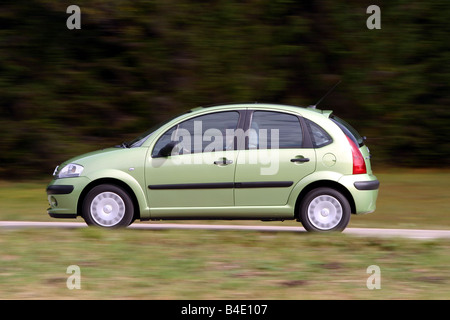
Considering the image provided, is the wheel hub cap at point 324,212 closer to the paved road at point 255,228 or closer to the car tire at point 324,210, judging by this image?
the car tire at point 324,210

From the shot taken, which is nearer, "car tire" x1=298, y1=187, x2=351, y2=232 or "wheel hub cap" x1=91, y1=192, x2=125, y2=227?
"car tire" x1=298, y1=187, x2=351, y2=232

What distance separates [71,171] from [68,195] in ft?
0.95

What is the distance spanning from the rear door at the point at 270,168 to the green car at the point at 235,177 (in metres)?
0.01

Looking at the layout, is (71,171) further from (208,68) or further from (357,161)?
(208,68)

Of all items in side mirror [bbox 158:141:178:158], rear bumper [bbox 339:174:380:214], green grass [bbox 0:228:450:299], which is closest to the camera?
green grass [bbox 0:228:450:299]

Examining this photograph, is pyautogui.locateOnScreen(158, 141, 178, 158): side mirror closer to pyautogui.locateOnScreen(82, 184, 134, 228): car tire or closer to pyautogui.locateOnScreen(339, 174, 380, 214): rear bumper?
pyautogui.locateOnScreen(82, 184, 134, 228): car tire

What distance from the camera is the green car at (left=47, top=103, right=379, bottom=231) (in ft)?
29.6

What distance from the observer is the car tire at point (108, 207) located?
9117 millimetres

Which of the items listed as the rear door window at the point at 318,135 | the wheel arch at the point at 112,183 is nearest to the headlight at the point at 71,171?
the wheel arch at the point at 112,183

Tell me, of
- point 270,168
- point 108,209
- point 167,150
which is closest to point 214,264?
point 270,168

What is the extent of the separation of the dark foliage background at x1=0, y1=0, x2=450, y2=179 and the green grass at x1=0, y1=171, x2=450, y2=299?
620 centimetres

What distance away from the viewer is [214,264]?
7395mm

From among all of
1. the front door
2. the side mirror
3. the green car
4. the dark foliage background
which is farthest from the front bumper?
the dark foliage background

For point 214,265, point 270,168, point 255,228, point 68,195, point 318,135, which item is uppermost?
point 318,135
